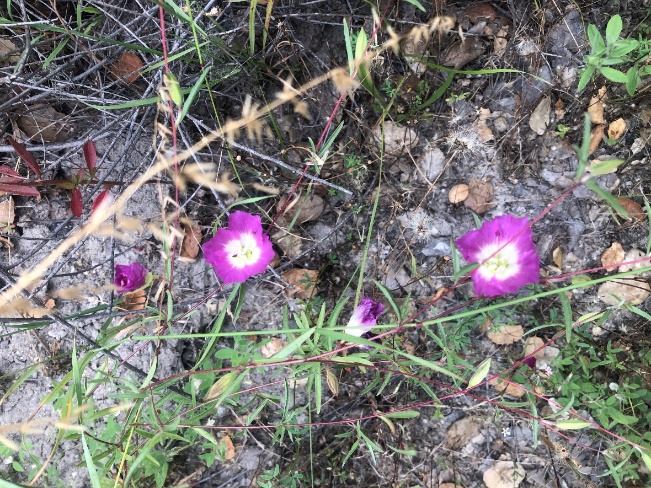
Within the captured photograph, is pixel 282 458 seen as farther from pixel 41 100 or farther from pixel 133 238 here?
pixel 41 100

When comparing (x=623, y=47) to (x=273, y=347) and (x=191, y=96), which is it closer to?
(x=191, y=96)

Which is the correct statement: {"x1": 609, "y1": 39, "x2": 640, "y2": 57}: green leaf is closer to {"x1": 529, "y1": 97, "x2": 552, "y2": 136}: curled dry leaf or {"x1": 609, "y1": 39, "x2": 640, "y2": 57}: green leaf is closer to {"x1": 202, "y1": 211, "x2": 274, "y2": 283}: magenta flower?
{"x1": 529, "y1": 97, "x2": 552, "y2": 136}: curled dry leaf

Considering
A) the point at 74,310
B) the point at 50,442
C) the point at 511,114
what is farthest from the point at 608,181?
the point at 50,442

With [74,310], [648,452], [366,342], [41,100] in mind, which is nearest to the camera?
[366,342]

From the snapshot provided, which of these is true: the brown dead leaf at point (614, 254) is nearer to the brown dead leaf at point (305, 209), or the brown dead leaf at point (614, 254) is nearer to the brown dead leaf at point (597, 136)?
the brown dead leaf at point (597, 136)

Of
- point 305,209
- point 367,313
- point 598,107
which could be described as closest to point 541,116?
point 598,107

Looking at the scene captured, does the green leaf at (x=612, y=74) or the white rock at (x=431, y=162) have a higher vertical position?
the green leaf at (x=612, y=74)

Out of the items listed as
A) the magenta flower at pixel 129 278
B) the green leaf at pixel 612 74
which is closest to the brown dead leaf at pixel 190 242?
the magenta flower at pixel 129 278
